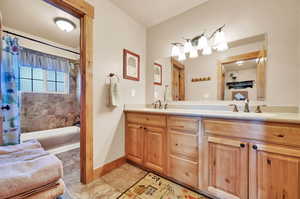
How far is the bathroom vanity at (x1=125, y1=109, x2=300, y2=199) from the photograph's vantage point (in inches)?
37.9

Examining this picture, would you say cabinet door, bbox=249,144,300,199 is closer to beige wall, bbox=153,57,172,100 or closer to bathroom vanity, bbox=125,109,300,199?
bathroom vanity, bbox=125,109,300,199

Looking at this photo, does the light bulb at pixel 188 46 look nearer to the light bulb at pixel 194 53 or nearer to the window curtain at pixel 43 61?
the light bulb at pixel 194 53

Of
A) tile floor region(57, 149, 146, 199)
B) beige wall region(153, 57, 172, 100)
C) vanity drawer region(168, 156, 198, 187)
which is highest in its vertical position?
beige wall region(153, 57, 172, 100)

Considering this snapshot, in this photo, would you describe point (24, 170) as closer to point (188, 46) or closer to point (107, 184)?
point (107, 184)

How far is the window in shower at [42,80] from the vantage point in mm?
2926

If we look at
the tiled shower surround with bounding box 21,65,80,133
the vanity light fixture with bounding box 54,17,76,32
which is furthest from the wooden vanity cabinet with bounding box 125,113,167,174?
the tiled shower surround with bounding box 21,65,80,133

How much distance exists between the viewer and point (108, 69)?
188 centimetres

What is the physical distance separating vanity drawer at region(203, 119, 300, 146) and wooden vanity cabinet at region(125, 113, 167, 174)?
608 millimetres

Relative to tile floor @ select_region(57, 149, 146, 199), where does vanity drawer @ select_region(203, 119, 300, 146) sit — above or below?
above

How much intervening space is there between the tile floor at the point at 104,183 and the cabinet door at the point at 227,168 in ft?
3.09

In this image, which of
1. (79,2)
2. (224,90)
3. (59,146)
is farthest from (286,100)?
(59,146)

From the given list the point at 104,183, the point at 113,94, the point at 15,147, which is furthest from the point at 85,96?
the point at 104,183

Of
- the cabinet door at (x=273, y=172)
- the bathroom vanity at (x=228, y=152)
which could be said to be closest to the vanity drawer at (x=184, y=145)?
the bathroom vanity at (x=228, y=152)

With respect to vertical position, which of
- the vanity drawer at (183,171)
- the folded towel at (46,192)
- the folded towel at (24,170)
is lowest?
the vanity drawer at (183,171)
